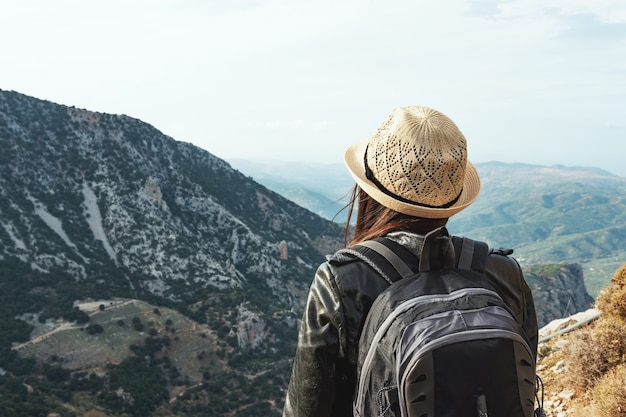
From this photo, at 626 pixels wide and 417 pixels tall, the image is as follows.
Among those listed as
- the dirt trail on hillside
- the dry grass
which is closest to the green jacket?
the dry grass

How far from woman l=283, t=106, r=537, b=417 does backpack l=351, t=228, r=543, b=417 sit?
0.08 meters

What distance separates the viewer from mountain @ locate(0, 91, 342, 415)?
3472cm

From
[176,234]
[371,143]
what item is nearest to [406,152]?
[371,143]

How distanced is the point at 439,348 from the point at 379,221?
0.64 m

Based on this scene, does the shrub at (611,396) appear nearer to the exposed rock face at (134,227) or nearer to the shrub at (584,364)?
the shrub at (584,364)

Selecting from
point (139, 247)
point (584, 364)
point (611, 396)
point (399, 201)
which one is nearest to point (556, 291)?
point (139, 247)

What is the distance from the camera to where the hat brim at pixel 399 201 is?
1.96 m

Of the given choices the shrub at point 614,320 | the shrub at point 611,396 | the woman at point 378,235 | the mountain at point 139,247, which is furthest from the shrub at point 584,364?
the mountain at point 139,247

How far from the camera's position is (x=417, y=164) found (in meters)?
1.91

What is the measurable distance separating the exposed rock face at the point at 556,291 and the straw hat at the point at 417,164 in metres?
50.3

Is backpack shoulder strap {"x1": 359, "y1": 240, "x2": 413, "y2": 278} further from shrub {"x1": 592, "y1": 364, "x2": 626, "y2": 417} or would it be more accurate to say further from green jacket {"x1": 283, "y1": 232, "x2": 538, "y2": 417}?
shrub {"x1": 592, "y1": 364, "x2": 626, "y2": 417}

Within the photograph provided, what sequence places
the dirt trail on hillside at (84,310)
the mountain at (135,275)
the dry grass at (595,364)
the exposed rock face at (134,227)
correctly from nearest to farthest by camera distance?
the dry grass at (595,364)
the mountain at (135,275)
the dirt trail on hillside at (84,310)
the exposed rock face at (134,227)

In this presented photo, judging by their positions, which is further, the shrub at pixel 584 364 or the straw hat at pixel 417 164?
the shrub at pixel 584 364

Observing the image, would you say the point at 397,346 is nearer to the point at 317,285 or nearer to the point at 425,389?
the point at 425,389
